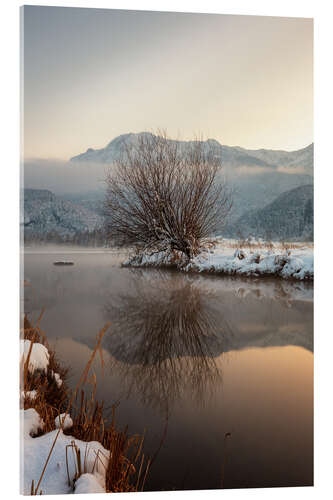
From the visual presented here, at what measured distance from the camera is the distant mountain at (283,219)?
8.18 feet

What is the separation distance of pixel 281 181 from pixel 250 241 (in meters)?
0.46

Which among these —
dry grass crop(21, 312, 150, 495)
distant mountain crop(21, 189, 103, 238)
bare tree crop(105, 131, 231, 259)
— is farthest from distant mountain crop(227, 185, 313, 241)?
dry grass crop(21, 312, 150, 495)

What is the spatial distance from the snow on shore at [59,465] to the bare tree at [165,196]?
1.50 m

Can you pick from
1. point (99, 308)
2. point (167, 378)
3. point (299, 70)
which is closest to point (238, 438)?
point (167, 378)

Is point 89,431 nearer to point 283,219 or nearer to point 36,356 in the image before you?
point 36,356

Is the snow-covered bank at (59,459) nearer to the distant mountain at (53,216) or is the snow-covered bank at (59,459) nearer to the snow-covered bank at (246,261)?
the distant mountain at (53,216)

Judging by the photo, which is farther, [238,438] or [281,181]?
[281,181]

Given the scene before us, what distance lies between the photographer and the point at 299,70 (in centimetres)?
244

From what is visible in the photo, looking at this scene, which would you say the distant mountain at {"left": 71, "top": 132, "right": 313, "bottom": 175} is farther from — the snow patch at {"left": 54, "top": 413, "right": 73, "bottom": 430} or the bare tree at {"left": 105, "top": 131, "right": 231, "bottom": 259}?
the snow patch at {"left": 54, "top": 413, "right": 73, "bottom": 430}

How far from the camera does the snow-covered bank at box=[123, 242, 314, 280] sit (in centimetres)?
253

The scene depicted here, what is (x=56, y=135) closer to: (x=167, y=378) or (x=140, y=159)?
(x=140, y=159)

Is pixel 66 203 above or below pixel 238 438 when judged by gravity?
above

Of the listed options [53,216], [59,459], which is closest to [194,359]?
[59,459]
